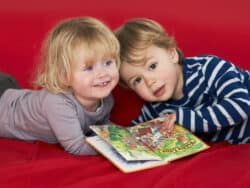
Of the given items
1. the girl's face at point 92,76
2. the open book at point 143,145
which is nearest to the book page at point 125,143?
the open book at point 143,145

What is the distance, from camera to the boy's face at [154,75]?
1.46 meters

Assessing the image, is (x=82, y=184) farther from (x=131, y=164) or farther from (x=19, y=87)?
(x=19, y=87)

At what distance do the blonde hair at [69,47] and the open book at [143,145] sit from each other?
0.18 meters

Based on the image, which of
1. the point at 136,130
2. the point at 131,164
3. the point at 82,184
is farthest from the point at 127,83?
the point at 82,184

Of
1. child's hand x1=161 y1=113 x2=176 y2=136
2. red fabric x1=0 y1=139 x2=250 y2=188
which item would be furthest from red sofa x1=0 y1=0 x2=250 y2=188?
child's hand x1=161 y1=113 x2=176 y2=136

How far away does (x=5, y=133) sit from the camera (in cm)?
153

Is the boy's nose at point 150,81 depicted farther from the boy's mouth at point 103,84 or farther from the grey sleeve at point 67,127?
the grey sleeve at point 67,127

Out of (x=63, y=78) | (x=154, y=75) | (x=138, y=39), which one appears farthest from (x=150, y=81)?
(x=63, y=78)

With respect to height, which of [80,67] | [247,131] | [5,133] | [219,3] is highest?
[219,3]

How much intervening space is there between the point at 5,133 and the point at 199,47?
0.73m

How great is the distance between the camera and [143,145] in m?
1.37

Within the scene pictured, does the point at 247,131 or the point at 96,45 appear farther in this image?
the point at 247,131

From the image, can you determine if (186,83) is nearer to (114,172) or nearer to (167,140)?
(167,140)

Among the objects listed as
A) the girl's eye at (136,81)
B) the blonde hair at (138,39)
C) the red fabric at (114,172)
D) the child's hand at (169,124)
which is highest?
the blonde hair at (138,39)
